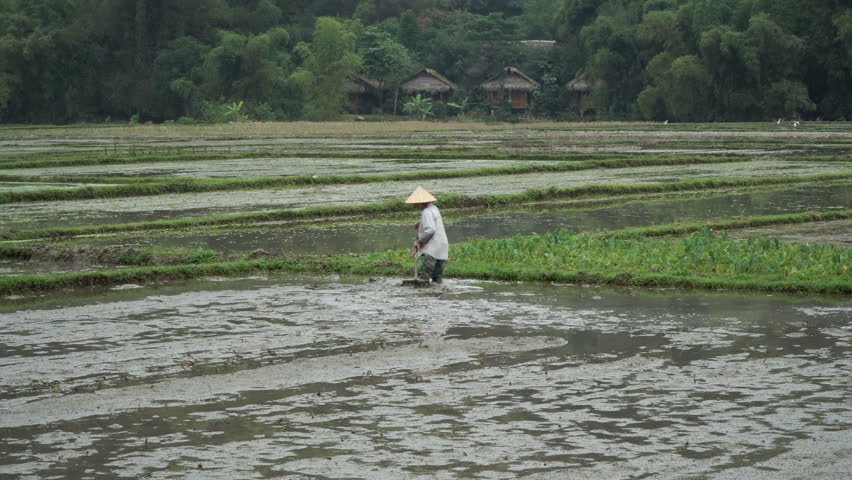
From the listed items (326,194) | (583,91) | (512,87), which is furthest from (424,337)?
(583,91)

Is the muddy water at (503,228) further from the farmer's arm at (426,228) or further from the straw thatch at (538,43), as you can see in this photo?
the straw thatch at (538,43)

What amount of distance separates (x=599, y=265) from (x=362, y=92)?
56.2 meters

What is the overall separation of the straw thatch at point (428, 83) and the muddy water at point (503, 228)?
148 ft

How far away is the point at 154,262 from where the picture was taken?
1276 centimetres

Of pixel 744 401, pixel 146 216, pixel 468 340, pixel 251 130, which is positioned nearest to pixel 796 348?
pixel 744 401

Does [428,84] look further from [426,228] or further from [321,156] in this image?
[426,228]

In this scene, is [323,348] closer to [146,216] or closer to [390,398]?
[390,398]

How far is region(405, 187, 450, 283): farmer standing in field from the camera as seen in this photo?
1092cm

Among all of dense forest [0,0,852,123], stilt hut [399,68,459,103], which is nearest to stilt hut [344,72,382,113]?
dense forest [0,0,852,123]

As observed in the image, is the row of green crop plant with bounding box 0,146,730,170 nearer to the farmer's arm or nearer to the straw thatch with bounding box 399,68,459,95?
the farmer's arm

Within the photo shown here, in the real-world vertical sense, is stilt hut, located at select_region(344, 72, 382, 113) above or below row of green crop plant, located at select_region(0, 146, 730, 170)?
above

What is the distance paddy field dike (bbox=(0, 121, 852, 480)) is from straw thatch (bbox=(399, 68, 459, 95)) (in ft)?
144

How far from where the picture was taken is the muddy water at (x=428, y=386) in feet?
18.6

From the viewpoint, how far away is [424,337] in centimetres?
872
